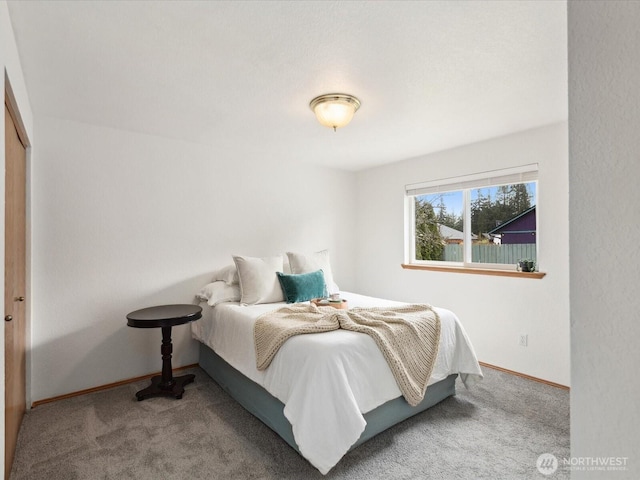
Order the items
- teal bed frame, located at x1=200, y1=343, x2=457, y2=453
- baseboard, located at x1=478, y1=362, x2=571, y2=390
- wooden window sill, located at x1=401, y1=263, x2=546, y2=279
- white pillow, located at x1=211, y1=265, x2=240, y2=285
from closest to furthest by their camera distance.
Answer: teal bed frame, located at x1=200, y1=343, x2=457, y2=453, baseboard, located at x1=478, y1=362, x2=571, y2=390, wooden window sill, located at x1=401, y1=263, x2=546, y2=279, white pillow, located at x1=211, y1=265, x2=240, y2=285

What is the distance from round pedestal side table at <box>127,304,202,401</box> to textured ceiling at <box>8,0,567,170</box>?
1634 mm

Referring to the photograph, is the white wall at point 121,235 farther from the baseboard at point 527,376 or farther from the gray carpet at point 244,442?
the baseboard at point 527,376

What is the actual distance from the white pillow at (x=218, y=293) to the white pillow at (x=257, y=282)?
0.11 meters

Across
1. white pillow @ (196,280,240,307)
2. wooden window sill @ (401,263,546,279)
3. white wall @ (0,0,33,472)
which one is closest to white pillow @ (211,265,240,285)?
white pillow @ (196,280,240,307)

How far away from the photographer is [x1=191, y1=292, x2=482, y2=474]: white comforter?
6.09 feet

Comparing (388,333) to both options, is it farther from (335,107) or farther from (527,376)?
(527,376)

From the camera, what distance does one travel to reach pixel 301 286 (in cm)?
340

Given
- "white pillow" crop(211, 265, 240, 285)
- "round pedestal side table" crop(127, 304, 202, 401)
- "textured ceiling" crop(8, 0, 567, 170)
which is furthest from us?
"white pillow" crop(211, 265, 240, 285)

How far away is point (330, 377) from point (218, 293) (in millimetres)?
1754

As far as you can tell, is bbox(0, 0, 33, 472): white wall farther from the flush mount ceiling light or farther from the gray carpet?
the flush mount ceiling light

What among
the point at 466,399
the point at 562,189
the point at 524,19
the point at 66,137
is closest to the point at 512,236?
the point at 562,189

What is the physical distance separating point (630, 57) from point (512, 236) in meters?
3.24

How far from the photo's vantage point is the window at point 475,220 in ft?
11.3

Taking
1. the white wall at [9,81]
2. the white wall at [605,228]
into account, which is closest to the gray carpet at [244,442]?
the white wall at [9,81]
